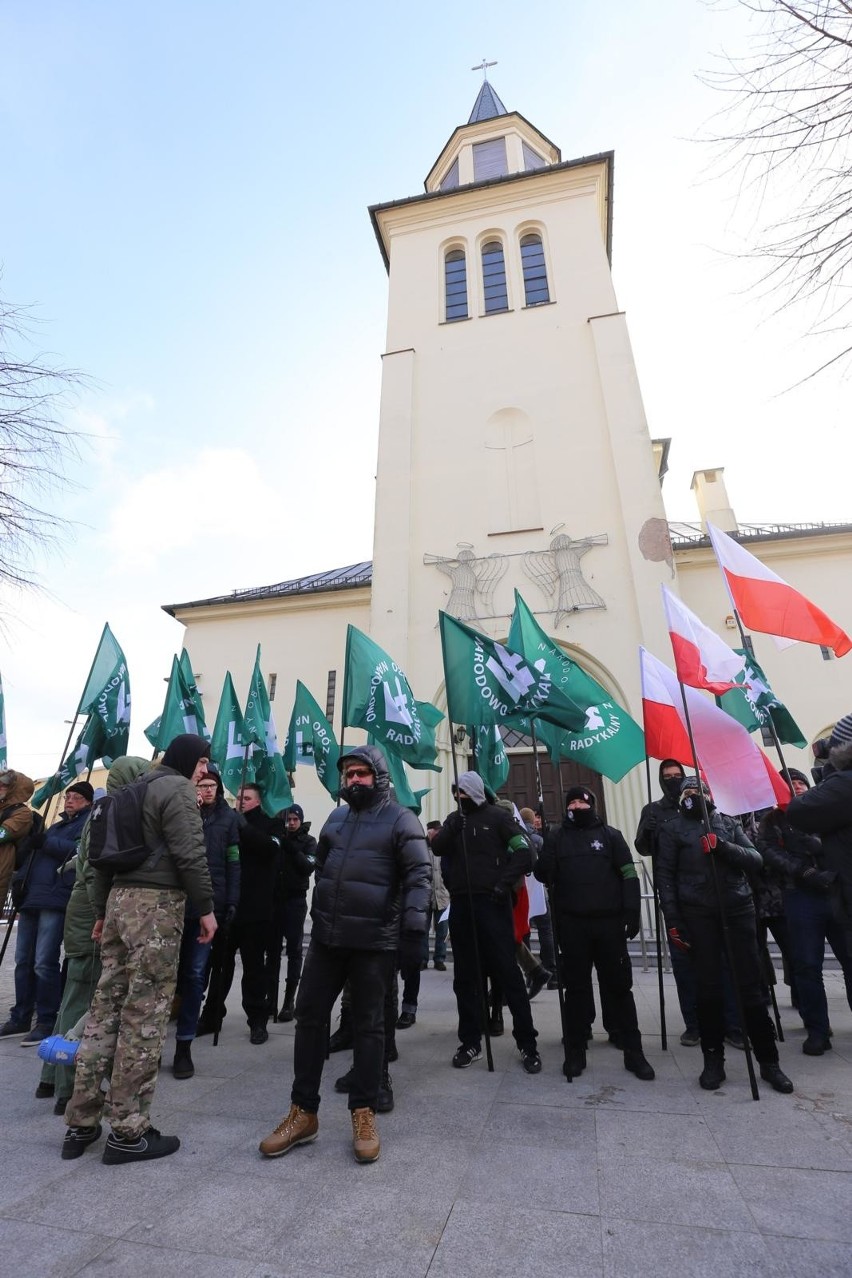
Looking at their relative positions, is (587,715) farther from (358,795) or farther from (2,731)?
(2,731)

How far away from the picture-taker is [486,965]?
4.76m

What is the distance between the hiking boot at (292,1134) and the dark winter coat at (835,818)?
293 cm

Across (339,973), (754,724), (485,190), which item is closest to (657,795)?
(754,724)

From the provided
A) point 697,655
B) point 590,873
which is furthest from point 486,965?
point 697,655

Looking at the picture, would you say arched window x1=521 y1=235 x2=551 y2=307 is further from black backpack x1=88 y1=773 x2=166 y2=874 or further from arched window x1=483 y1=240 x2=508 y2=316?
black backpack x1=88 y1=773 x2=166 y2=874

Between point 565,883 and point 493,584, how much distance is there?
392 inches

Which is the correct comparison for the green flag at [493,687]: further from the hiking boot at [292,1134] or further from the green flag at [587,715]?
the hiking boot at [292,1134]

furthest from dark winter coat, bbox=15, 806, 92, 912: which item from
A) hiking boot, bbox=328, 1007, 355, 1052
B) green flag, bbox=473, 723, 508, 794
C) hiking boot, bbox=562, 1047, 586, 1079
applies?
hiking boot, bbox=562, 1047, 586, 1079

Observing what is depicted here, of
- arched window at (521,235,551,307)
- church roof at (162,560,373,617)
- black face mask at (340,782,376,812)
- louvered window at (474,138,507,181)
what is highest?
louvered window at (474,138,507,181)

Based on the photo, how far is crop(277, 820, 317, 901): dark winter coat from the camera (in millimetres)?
6258

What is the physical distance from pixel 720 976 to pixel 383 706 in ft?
12.3

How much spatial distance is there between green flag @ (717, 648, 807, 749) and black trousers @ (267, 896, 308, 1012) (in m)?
5.09

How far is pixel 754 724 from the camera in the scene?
8094 millimetres

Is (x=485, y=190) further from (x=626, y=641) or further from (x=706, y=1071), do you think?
(x=706, y=1071)
